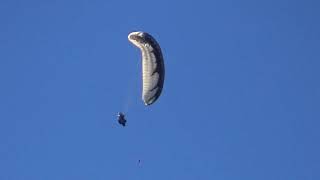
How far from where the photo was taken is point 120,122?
455 feet

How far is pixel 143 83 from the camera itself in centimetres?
13750

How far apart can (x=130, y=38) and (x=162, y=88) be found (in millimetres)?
4499

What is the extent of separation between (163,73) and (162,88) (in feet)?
4.95

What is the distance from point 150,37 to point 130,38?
7.61ft

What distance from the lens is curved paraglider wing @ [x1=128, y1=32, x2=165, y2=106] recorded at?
135000mm

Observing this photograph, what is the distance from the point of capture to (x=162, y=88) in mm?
137000

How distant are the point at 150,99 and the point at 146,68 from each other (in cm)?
302

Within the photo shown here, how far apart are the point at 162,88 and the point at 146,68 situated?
203 cm

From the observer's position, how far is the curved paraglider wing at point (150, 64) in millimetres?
135000

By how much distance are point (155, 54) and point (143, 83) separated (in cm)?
325

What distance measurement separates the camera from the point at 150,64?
446ft

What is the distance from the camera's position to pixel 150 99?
138m

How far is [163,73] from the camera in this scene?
446 feet
